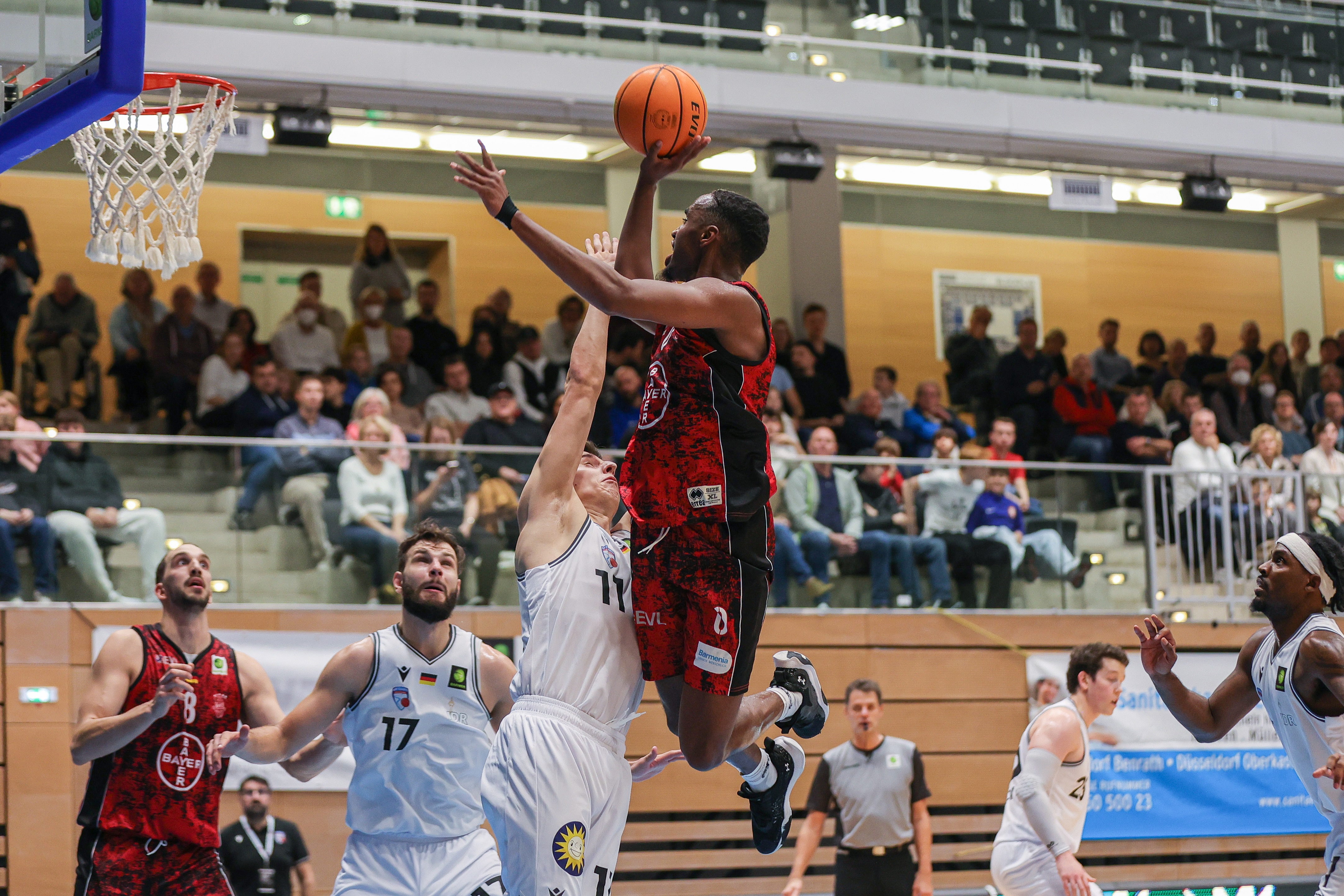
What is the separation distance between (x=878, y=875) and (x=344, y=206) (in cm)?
1068

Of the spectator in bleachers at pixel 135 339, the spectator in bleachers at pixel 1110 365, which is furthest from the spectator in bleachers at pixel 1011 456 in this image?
the spectator in bleachers at pixel 135 339

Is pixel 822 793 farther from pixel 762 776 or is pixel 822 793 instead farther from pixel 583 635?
pixel 583 635

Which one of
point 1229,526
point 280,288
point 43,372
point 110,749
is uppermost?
point 280,288

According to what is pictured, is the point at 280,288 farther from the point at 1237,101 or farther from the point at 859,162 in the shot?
the point at 1237,101

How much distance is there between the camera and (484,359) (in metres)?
13.2

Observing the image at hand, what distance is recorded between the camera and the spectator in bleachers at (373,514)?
10516mm

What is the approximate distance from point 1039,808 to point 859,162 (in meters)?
10.8

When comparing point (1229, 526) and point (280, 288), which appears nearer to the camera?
point (1229, 526)

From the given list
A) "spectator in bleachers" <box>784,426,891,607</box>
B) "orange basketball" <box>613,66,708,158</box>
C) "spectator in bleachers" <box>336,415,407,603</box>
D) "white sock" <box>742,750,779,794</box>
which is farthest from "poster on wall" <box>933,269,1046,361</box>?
"orange basketball" <box>613,66,708,158</box>

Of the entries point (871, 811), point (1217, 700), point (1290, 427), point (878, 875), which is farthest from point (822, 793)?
point (1290, 427)

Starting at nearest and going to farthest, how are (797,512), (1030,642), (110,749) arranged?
(110,749) < (797,512) < (1030,642)

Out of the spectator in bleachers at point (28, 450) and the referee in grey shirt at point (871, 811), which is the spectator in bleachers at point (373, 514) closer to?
the spectator in bleachers at point (28, 450)

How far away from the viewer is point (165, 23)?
1213cm

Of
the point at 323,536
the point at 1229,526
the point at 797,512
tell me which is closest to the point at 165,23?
the point at 323,536
